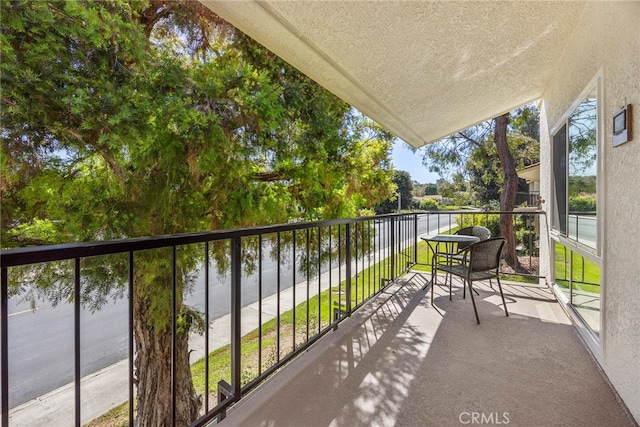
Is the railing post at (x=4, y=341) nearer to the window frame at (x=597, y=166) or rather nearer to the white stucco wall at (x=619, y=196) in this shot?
the white stucco wall at (x=619, y=196)

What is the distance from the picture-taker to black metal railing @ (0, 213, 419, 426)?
107 centimetres

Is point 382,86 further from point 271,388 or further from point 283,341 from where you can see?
point 283,341

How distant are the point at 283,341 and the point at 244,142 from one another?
4021 millimetres

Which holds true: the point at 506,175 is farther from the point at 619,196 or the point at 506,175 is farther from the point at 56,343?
the point at 56,343

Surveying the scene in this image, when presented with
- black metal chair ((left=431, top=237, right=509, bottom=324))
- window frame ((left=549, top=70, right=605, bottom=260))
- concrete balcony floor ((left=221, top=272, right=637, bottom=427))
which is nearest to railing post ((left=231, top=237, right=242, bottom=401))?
concrete balcony floor ((left=221, top=272, right=637, bottom=427))

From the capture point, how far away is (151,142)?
324 centimetres

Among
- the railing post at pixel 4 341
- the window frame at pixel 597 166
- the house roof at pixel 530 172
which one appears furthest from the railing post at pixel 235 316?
the house roof at pixel 530 172

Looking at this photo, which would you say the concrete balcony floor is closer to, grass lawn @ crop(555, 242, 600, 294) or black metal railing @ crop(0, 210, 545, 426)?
black metal railing @ crop(0, 210, 545, 426)

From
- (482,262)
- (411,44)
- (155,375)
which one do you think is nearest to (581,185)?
(482,262)

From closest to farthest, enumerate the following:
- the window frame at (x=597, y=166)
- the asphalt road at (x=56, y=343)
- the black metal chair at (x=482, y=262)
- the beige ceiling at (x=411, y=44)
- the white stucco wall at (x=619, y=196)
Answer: the white stucco wall at (x=619, y=196) → the beige ceiling at (x=411, y=44) → the window frame at (x=597, y=166) → the black metal chair at (x=482, y=262) → the asphalt road at (x=56, y=343)

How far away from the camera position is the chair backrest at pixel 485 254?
9.72ft

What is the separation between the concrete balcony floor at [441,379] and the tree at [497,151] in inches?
215

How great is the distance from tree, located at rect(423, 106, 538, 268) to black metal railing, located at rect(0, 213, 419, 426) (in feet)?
14.5

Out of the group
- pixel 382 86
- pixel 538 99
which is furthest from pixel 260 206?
pixel 538 99
